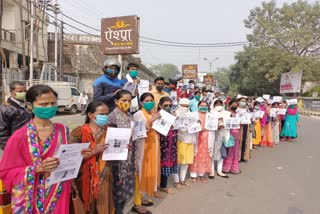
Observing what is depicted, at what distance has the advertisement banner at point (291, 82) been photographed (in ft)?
101

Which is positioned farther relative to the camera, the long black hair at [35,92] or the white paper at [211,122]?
the white paper at [211,122]

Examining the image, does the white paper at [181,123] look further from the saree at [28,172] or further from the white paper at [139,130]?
the saree at [28,172]

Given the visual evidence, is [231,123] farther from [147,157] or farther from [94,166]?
[94,166]

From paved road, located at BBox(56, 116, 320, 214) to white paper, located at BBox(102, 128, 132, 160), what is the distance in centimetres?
148

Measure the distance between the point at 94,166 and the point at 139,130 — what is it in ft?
3.40

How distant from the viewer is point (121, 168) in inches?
127

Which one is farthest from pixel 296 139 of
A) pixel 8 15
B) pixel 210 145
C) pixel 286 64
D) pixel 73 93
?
pixel 286 64

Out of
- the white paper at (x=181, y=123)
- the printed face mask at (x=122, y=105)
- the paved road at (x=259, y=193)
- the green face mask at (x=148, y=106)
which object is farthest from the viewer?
the white paper at (x=181, y=123)

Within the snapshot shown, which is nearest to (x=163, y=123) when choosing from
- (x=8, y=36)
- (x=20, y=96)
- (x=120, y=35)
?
(x=20, y=96)

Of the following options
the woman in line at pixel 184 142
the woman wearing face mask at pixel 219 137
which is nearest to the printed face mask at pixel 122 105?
the woman in line at pixel 184 142

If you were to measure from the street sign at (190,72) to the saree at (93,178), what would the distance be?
1906cm

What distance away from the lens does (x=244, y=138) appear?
686 cm

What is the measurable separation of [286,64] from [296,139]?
2199cm

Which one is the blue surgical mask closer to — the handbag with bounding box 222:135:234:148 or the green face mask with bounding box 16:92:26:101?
the green face mask with bounding box 16:92:26:101
